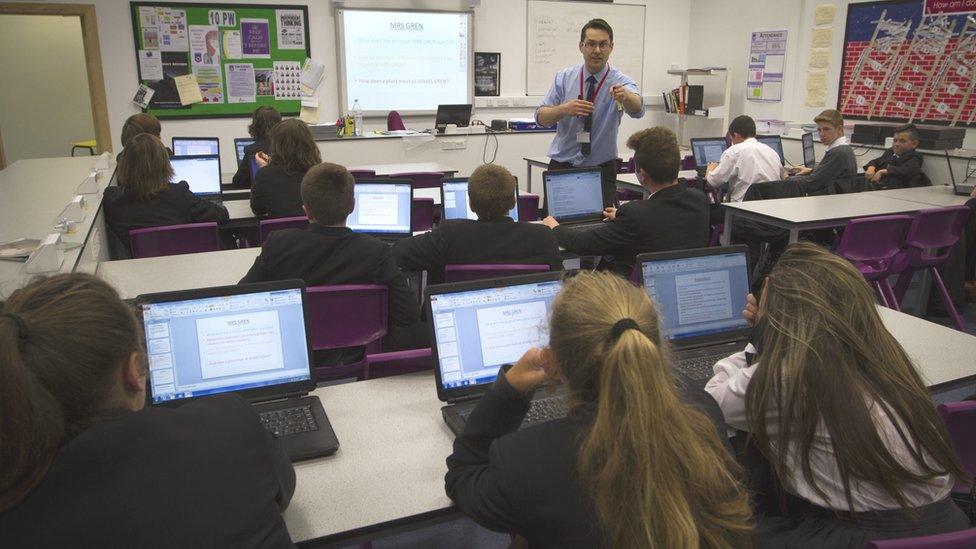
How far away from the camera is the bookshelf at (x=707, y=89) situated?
886 centimetres

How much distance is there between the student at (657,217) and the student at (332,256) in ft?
3.45

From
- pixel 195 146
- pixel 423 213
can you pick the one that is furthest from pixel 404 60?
pixel 423 213

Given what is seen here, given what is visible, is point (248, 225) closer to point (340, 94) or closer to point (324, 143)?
point (324, 143)

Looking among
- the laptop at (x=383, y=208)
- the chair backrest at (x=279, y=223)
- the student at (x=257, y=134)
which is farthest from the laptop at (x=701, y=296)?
the student at (x=257, y=134)

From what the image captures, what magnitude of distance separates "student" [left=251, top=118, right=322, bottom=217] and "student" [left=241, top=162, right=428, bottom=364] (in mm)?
1543

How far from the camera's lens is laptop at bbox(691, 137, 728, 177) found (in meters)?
6.73

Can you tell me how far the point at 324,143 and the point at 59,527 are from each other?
6.13 meters

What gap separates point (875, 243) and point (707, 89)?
557cm

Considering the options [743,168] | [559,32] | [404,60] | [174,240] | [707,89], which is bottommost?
[174,240]

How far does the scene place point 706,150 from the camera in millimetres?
6805

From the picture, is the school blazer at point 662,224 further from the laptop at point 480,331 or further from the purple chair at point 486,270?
the laptop at point 480,331

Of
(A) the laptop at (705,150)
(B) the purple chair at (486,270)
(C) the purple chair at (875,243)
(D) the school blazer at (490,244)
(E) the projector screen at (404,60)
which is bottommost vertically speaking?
(C) the purple chair at (875,243)

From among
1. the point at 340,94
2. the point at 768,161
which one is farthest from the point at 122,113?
the point at 768,161

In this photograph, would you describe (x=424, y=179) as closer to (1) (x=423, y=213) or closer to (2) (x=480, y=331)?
(1) (x=423, y=213)
